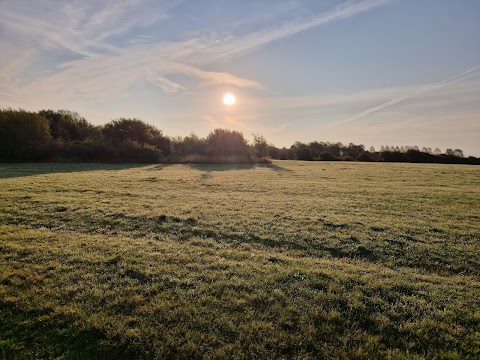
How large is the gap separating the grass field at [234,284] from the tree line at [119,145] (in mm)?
36395

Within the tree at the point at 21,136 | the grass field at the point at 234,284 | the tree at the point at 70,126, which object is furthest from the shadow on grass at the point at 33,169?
the tree at the point at 70,126

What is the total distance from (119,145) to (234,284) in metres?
51.1

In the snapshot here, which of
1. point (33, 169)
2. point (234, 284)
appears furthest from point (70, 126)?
point (234, 284)

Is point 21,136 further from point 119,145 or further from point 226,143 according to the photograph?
point 226,143

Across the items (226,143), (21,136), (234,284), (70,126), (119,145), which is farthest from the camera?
(70,126)

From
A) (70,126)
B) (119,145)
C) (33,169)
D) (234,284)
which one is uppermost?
(70,126)

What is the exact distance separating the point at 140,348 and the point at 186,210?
10.0 meters

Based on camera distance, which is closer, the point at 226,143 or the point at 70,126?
the point at 226,143

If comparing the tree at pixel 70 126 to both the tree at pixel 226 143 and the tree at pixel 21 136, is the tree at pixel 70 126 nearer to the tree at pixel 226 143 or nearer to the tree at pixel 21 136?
the tree at pixel 21 136

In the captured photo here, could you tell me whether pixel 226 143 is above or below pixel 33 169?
above

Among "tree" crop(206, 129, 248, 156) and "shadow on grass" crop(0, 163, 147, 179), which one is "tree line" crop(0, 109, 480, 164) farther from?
"shadow on grass" crop(0, 163, 147, 179)

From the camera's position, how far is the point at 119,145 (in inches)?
2046

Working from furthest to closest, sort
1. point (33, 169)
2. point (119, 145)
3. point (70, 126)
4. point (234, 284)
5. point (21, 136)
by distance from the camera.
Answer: point (70, 126) < point (119, 145) < point (21, 136) < point (33, 169) < point (234, 284)

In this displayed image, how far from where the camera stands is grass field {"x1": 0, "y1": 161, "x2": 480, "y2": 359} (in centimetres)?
522
